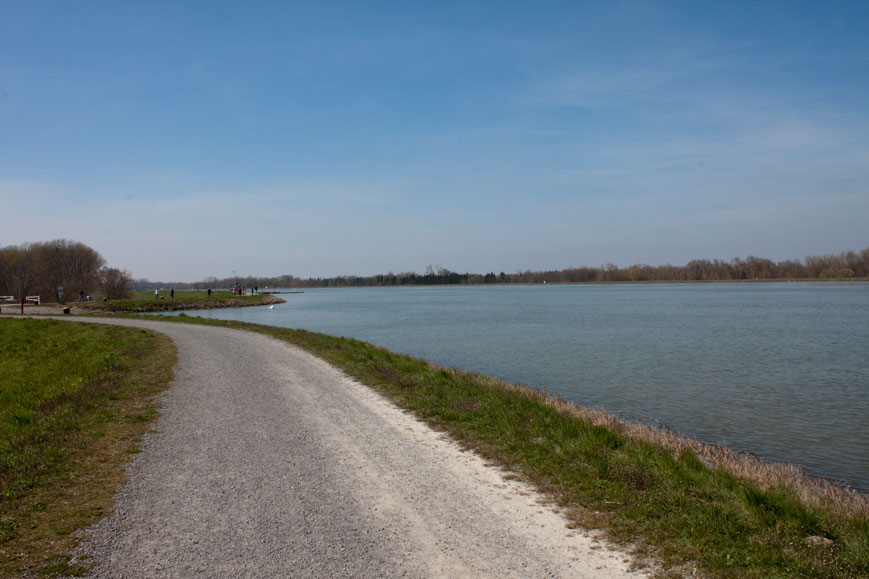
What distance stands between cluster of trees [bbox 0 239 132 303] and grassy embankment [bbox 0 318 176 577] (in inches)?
1857

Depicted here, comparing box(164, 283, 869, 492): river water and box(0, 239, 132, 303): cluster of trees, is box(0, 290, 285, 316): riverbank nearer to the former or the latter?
box(0, 239, 132, 303): cluster of trees

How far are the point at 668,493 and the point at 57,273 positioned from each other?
8596 centimetres

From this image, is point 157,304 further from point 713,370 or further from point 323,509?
point 323,509

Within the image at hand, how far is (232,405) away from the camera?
10977 mm

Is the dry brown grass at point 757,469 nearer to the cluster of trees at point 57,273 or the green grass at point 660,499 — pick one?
the green grass at point 660,499

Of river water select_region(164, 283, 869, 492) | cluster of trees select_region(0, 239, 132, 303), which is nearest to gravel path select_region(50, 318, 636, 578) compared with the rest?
river water select_region(164, 283, 869, 492)

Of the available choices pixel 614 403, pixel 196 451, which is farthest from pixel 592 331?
pixel 196 451

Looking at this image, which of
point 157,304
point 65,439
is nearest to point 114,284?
point 157,304

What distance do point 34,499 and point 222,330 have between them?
22.0 m

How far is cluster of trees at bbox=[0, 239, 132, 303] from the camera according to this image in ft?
212

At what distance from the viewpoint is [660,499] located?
5895 mm

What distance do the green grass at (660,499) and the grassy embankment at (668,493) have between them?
0.01 m

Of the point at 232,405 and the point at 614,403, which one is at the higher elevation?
the point at 232,405

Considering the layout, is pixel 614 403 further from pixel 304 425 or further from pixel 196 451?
pixel 196 451
